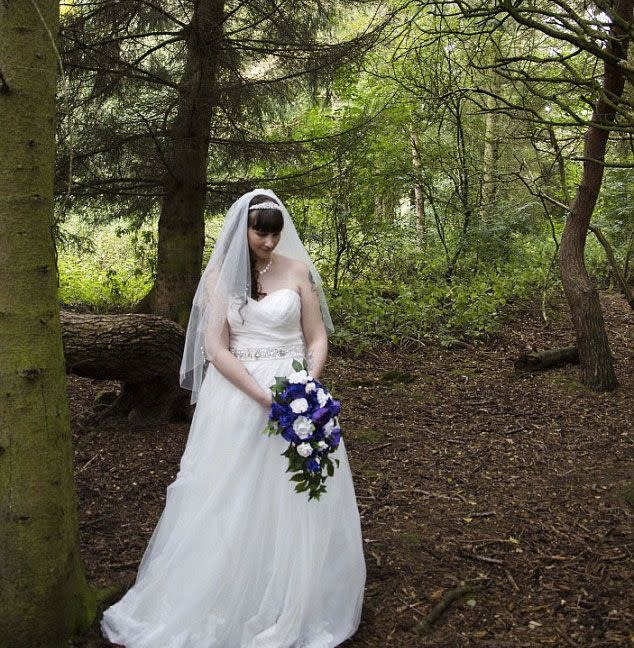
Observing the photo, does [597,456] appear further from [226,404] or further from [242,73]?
[242,73]

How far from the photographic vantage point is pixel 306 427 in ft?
9.93

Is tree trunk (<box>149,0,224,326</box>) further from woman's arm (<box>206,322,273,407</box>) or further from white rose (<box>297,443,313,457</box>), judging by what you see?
white rose (<box>297,443,313,457</box>)

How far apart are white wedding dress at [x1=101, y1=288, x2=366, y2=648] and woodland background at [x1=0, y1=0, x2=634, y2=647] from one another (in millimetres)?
254

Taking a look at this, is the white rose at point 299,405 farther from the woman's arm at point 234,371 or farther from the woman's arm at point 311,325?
the woman's arm at point 311,325

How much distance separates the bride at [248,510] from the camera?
3.14 metres

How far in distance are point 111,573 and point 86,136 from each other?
204 inches

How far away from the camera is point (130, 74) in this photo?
691 centimetres

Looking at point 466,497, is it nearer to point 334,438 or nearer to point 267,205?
point 334,438

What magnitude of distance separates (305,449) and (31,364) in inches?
46.2

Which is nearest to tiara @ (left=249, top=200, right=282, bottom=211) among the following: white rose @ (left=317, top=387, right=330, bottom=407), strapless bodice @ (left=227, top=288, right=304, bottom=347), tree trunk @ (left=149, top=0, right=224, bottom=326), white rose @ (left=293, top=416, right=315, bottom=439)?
strapless bodice @ (left=227, top=288, right=304, bottom=347)

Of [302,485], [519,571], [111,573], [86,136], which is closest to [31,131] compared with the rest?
[302,485]

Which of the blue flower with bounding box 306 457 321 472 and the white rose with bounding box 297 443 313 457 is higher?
the white rose with bounding box 297 443 313 457

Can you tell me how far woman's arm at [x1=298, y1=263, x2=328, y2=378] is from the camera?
3.61 meters

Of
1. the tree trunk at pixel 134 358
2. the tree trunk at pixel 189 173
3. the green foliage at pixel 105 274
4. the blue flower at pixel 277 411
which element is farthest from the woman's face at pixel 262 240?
the green foliage at pixel 105 274
